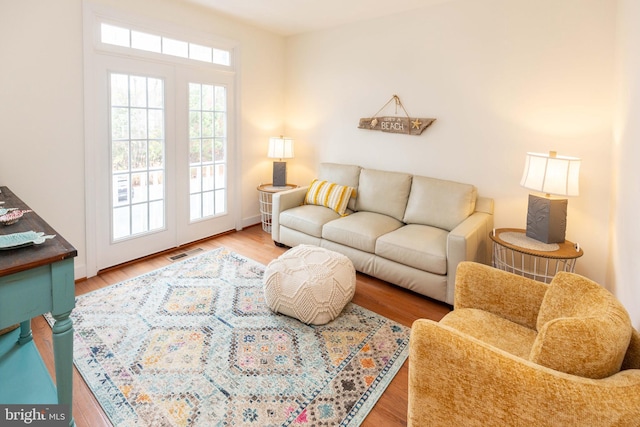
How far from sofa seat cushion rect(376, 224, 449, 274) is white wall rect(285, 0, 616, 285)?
746 mm

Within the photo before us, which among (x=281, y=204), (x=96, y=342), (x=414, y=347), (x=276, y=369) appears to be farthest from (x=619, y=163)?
(x=96, y=342)

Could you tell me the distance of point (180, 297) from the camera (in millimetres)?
2781

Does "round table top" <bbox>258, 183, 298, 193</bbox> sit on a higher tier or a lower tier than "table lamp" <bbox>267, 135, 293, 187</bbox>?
lower

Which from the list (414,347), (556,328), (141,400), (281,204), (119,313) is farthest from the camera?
(281,204)

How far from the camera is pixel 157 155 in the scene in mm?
3512

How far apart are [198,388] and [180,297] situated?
3.51 feet

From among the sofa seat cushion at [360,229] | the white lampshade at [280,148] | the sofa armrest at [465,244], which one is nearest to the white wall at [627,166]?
the sofa armrest at [465,244]

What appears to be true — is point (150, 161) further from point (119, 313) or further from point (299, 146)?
point (299, 146)

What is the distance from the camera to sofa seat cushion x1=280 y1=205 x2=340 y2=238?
3.54 meters

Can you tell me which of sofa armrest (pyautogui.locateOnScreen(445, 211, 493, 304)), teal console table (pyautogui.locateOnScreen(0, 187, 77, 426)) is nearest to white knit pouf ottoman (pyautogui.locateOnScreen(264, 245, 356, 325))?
sofa armrest (pyautogui.locateOnScreen(445, 211, 493, 304))

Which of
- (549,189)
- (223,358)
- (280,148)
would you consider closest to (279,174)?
(280,148)

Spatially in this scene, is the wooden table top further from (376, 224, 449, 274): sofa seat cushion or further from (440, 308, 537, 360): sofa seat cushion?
(376, 224, 449, 274): sofa seat cushion

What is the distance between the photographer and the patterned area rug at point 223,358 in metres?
1.72

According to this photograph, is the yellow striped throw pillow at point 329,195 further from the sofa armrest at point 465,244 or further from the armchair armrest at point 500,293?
the armchair armrest at point 500,293
